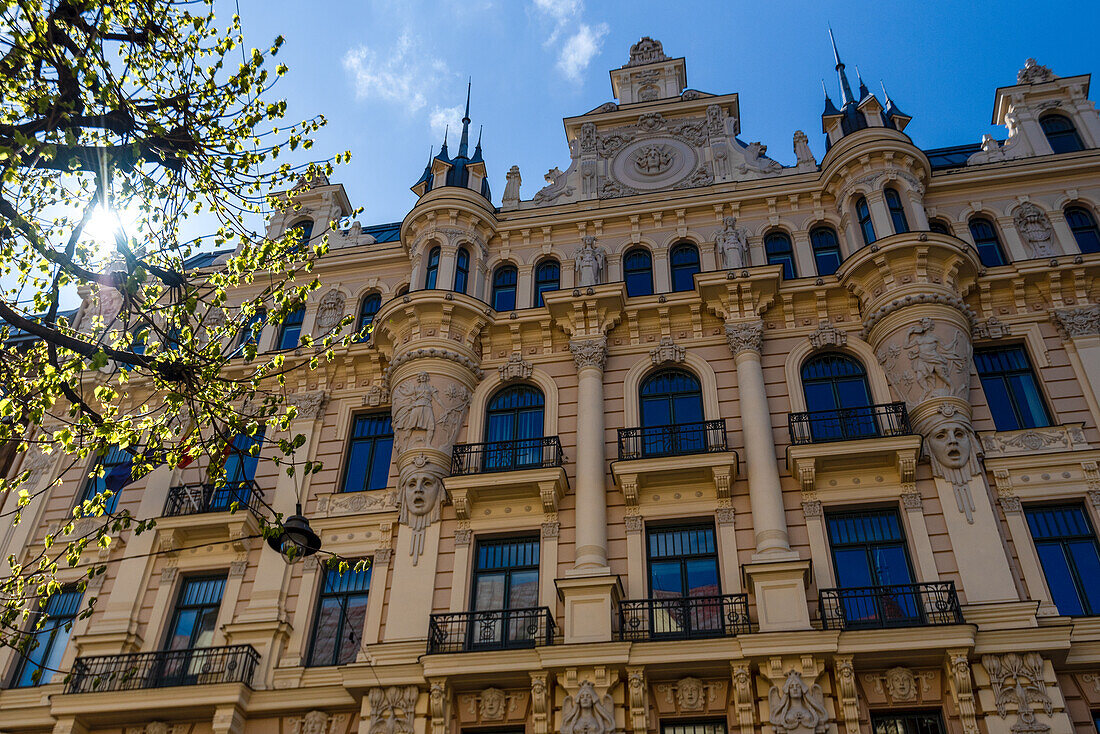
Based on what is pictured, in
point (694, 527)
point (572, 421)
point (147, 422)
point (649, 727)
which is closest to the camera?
point (147, 422)

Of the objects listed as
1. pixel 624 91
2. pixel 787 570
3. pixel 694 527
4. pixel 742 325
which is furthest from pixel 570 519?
pixel 624 91

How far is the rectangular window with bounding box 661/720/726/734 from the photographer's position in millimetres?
16922

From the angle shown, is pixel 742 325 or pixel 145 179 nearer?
pixel 145 179

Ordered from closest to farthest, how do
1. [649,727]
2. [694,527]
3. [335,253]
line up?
[649,727] → [694,527] → [335,253]

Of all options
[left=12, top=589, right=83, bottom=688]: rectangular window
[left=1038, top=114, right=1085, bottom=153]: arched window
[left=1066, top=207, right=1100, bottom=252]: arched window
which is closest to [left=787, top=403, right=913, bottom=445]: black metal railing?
[left=1066, top=207, right=1100, bottom=252]: arched window

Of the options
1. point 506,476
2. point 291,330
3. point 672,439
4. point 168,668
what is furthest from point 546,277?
point 168,668

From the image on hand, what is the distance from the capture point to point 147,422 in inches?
598

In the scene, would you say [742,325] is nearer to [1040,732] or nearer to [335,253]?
[1040,732]

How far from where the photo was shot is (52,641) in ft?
69.9

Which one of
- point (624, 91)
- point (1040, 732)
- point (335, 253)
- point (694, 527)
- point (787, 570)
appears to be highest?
point (624, 91)

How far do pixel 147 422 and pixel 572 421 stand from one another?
32.7ft

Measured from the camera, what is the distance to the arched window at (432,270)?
25.0 metres

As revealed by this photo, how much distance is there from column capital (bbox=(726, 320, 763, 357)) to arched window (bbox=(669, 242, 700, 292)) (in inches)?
91.2

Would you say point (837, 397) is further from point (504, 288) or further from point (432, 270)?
point (432, 270)
